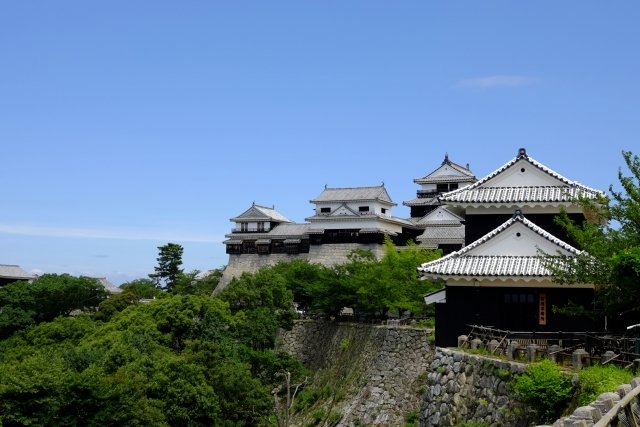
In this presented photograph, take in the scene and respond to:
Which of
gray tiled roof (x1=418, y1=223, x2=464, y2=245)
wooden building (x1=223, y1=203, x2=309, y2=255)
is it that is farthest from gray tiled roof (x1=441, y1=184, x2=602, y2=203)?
wooden building (x1=223, y1=203, x2=309, y2=255)

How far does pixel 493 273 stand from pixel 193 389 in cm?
1062

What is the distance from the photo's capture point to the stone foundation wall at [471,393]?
1506 centimetres

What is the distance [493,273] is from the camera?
2033cm

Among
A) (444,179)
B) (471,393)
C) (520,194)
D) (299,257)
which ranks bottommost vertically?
(471,393)

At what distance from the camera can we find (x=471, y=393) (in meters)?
16.6

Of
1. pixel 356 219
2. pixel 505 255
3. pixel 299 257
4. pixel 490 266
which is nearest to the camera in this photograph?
pixel 490 266

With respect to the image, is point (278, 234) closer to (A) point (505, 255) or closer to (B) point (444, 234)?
(B) point (444, 234)

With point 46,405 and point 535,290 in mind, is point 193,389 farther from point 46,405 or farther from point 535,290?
point 535,290

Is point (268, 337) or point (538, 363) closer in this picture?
point (538, 363)

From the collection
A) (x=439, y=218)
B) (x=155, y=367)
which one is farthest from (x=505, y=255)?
(x=439, y=218)

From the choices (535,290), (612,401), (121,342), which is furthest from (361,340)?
(612,401)

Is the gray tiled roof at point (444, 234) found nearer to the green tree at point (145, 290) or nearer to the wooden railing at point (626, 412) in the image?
the green tree at point (145, 290)

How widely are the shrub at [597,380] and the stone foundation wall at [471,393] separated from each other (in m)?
1.22

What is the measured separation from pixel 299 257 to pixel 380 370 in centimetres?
3011
